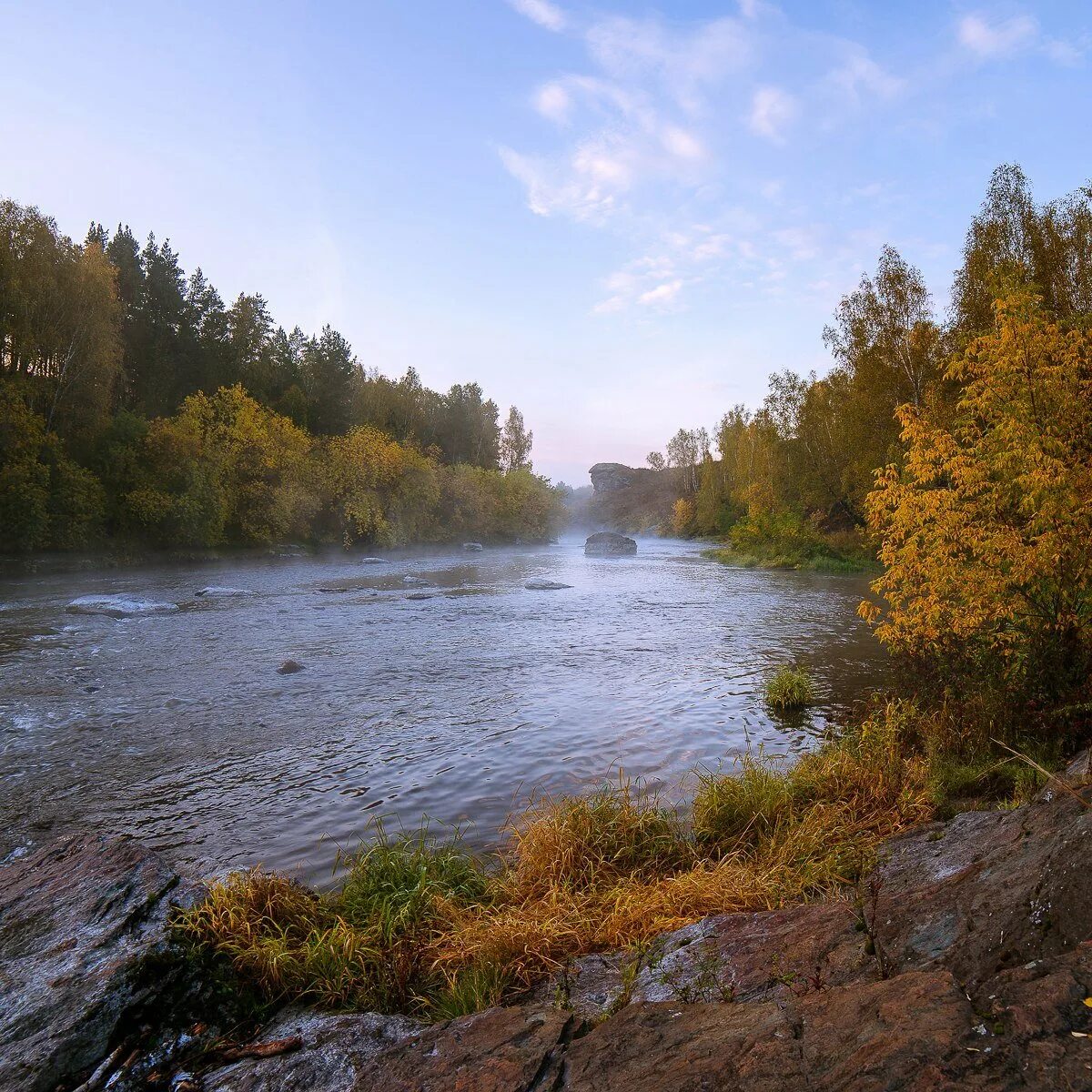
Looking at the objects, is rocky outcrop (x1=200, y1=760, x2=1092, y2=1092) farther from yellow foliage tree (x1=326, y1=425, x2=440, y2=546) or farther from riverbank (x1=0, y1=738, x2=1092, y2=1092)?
yellow foliage tree (x1=326, y1=425, x2=440, y2=546)

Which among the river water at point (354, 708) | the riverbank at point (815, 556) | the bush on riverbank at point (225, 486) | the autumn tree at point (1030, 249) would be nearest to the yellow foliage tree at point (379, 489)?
the bush on riverbank at point (225, 486)

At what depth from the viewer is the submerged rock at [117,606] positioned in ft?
68.9

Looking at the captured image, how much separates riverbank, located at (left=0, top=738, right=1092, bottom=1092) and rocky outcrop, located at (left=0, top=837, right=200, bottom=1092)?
1cm

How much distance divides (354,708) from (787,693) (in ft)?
25.5

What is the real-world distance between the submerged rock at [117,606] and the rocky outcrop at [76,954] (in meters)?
18.3

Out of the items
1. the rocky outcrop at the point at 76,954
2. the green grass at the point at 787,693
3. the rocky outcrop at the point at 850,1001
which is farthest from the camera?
the green grass at the point at 787,693

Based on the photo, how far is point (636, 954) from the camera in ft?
13.9

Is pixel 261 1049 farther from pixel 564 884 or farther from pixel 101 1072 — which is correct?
pixel 564 884

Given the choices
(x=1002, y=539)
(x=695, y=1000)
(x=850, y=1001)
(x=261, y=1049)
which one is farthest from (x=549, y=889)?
(x=1002, y=539)

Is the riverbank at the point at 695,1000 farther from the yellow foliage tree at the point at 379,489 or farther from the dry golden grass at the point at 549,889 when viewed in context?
the yellow foliage tree at the point at 379,489

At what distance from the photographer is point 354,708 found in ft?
39.3

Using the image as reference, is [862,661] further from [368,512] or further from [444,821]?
[368,512]

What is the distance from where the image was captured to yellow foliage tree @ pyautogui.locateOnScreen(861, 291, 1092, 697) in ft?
26.1

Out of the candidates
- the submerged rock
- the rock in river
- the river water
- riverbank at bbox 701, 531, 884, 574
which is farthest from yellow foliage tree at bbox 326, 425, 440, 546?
the submerged rock
